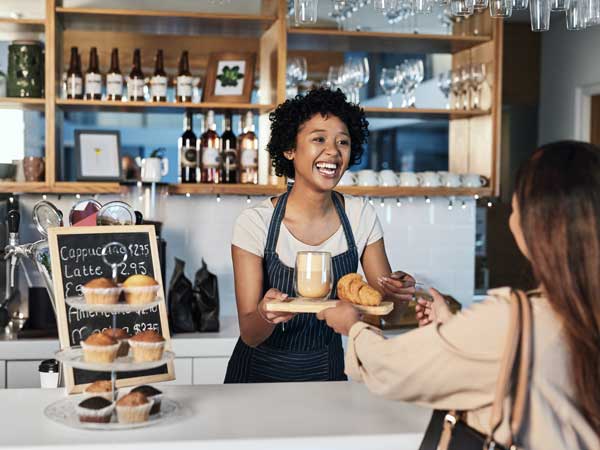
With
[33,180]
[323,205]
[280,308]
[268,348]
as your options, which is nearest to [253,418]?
[280,308]

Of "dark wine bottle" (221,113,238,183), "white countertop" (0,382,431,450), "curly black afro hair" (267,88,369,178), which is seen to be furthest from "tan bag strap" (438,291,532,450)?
"dark wine bottle" (221,113,238,183)

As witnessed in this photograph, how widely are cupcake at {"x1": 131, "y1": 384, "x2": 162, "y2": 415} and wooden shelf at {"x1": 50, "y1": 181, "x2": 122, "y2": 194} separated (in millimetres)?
2142

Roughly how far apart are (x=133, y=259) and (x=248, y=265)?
0.53 meters

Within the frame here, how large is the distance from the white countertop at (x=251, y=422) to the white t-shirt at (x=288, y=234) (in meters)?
0.53

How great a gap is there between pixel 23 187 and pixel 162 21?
1020mm

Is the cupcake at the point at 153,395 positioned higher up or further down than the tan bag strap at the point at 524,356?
further down

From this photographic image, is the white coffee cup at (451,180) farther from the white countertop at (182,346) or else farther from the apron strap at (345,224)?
the apron strap at (345,224)

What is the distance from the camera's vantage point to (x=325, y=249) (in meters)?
2.78

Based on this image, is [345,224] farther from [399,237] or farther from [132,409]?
[399,237]

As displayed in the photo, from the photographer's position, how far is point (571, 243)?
4.62 ft

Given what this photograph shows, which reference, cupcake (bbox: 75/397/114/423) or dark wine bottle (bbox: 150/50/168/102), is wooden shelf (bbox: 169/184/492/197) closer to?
dark wine bottle (bbox: 150/50/168/102)

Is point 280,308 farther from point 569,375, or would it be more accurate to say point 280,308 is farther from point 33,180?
point 33,180

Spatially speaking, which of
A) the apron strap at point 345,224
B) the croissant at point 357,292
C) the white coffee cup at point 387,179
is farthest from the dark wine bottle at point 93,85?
the croissant at point 357,292

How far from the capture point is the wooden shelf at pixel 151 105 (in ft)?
13.3
